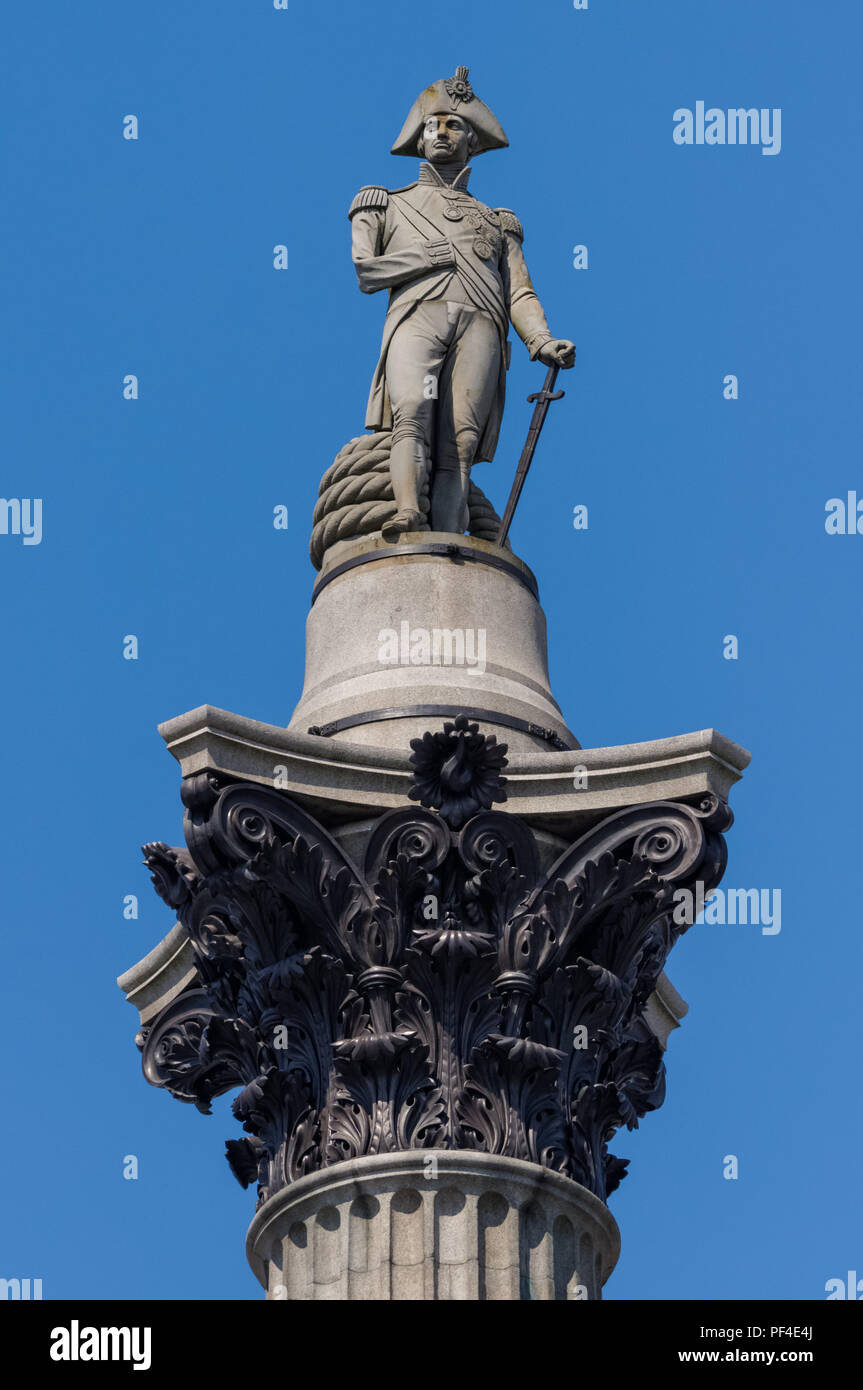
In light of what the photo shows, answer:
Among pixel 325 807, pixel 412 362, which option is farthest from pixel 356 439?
pixel 325 807

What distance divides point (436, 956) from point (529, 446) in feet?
21.1

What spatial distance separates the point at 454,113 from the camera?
31109mm

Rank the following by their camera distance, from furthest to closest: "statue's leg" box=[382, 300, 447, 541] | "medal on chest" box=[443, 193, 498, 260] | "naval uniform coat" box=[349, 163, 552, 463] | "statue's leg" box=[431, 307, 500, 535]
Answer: "medal on chest" box=[443, 193, 498, 260] < "naval uniform coat" box=[349, 163, 552, 463] < "statue's leg" box=[431, 307, 500, 535] < "statue's leg" box=[382, 300, 447, 541]

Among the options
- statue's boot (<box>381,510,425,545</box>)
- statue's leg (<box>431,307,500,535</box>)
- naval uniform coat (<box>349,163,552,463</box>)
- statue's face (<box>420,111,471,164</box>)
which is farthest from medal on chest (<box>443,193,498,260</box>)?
statue's boot (<box>381,510,425,545</box>)

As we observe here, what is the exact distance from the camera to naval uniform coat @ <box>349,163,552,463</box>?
29.7 meters

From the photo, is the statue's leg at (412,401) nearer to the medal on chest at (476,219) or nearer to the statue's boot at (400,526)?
the statue's boot at (400,526)

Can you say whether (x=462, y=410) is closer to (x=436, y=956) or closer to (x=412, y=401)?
(x=412, y=401)

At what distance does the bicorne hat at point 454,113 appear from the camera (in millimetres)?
31188

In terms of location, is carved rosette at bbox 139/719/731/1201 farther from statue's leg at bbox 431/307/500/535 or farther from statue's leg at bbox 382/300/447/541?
statue's leg at bbox 431/307/500/535

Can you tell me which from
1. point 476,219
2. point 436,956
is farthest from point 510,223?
point 436,956

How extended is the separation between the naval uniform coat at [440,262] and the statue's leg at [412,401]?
0.71 ft

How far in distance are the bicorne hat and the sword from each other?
361 cm

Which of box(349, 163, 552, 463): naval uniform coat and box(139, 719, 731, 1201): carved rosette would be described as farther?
box(349, 163, 552, 463): naval uniform coat
